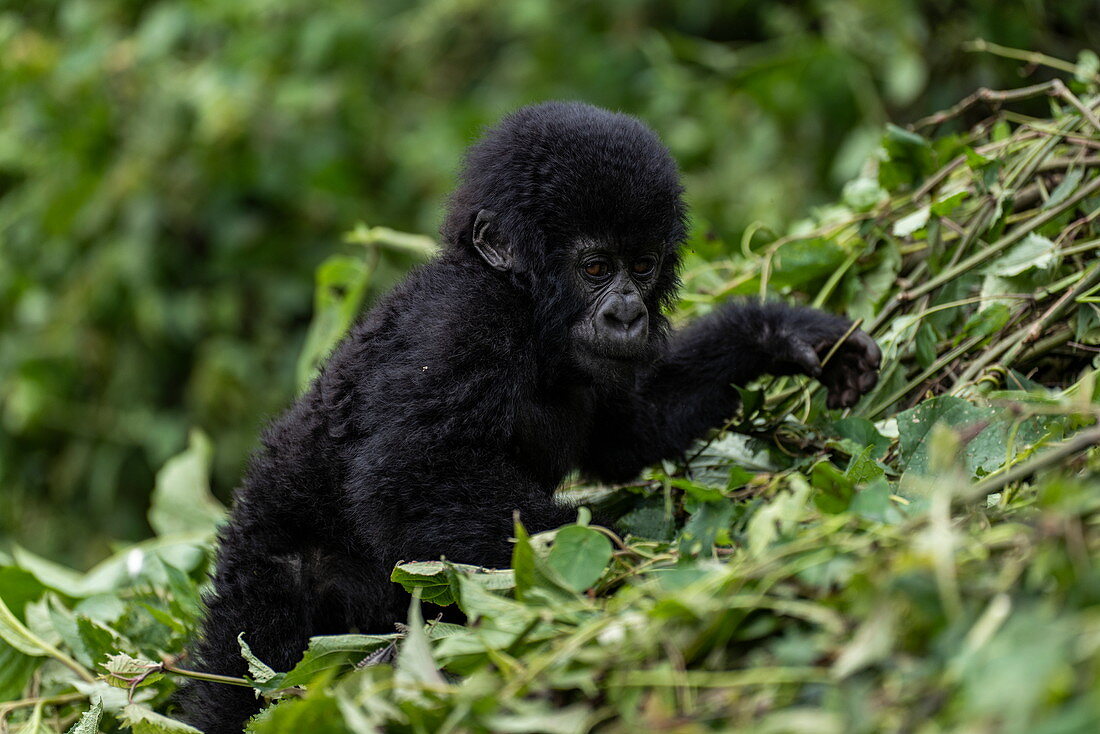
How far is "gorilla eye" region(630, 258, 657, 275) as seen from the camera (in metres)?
2.67

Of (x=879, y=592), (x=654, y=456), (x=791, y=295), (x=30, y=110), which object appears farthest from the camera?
(x=30, y=110)

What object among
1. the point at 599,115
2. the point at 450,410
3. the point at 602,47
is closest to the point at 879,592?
the point at 450,410

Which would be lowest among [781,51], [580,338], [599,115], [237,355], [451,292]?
[237,355]

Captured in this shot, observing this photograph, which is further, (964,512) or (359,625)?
(359,625)

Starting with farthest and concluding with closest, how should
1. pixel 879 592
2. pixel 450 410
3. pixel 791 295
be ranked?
pixel 791 295 → pixel 450 410 → pixel 879 592

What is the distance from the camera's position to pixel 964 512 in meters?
1.70

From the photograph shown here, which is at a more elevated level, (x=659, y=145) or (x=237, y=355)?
(x=659, y=145)

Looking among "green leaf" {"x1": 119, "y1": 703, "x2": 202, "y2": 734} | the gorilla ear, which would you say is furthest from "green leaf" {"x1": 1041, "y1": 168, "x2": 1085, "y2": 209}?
"green leaf" {"x1": 119, "y1": 703, "x2": 202, "y2": 734}

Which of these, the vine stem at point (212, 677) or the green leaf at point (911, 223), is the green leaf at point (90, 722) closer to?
the vine stem at point (212, 677)

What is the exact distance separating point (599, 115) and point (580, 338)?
21.2 inches

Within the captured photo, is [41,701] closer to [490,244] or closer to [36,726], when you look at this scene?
[36,726]

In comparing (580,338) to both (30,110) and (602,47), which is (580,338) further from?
(30,110)

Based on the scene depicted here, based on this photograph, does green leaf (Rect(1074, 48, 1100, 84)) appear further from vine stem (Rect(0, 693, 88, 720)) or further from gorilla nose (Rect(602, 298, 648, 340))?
vine stem (Rect(0, 693, 88, 720))

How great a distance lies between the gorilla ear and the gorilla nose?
10.0 inches
